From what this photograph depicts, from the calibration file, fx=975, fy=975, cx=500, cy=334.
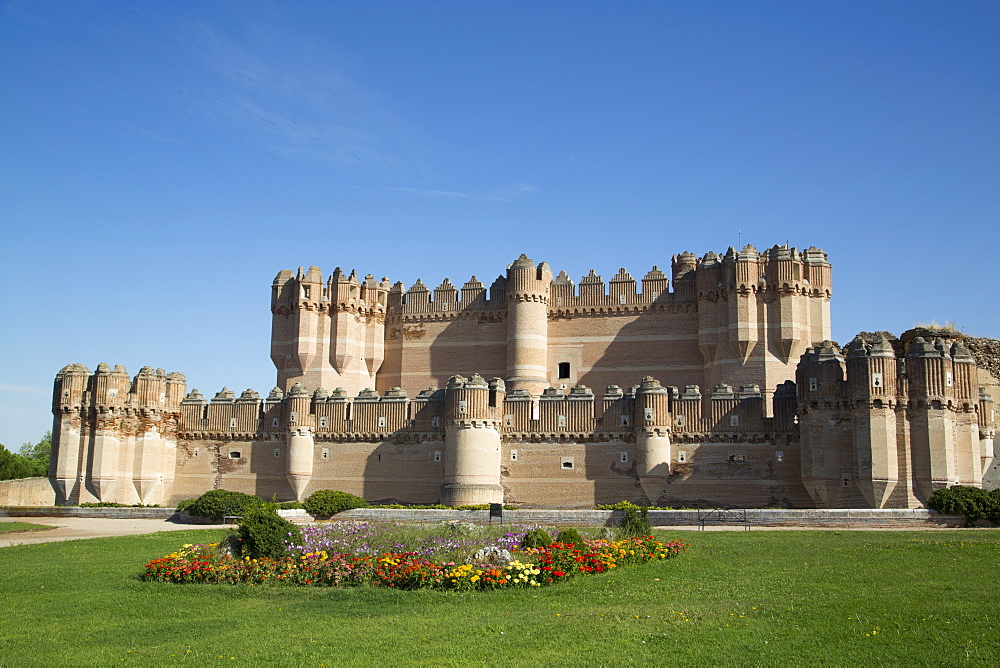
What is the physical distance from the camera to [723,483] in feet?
125

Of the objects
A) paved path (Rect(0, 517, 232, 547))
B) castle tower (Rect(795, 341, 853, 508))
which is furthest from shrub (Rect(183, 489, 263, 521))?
castle tower (Rect(795, 341, 853, 508))

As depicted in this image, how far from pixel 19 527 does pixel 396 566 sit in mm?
20910

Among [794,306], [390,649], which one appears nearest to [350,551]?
[390,649]

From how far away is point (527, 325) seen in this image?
50031 mm

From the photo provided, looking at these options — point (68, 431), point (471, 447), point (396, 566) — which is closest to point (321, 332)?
point (68, 431)

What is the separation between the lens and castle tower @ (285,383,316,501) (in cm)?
4306

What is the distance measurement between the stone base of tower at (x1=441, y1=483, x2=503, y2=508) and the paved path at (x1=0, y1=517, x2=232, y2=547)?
9.23 metres

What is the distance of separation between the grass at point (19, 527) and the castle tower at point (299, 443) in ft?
36.1

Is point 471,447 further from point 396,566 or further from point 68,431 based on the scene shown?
point 396,566

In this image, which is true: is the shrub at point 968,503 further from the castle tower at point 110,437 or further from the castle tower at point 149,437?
the castle tower at point 110,437

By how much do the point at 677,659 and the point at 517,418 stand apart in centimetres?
2912

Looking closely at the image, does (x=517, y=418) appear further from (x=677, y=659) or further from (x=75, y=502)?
(x=677, y=659)

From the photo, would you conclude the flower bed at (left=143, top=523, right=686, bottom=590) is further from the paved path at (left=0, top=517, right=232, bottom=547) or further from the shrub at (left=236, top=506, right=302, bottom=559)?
the paved path at (left=0, top=517, right=232, bottom=547)

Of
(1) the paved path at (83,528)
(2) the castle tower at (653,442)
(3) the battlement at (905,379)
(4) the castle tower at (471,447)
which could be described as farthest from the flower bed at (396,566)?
(4) the castle tower at (471,447)
